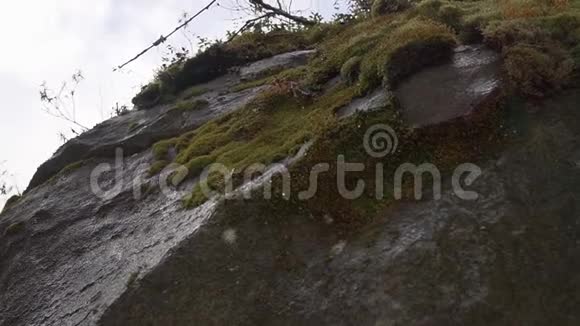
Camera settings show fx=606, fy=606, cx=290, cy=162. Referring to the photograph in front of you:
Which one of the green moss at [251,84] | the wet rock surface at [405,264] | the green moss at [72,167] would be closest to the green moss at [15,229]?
the green moss at [72,167]

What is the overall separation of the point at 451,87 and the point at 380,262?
1.68 m

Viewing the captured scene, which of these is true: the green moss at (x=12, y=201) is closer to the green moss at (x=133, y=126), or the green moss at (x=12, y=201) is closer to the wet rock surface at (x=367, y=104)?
the green moss at (x=133, y=126)

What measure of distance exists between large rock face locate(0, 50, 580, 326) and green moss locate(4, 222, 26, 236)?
5.39ft

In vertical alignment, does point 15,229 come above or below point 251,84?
below

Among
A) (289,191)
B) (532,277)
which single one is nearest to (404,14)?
(289,191)

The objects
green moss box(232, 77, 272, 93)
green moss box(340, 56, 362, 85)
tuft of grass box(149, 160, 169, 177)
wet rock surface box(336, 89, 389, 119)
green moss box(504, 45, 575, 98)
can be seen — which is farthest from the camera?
green moss box(232, 77, 272, 93)

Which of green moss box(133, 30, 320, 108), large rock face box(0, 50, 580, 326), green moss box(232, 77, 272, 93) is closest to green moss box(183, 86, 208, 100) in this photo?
green moss box(133, 30, 320, 108)

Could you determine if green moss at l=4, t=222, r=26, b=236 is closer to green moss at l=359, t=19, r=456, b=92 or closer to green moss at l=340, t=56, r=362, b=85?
green moss at l=340, t=56, r=362, b=85

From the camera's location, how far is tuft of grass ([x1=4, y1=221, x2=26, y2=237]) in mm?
6746

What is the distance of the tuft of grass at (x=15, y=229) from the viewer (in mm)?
6746

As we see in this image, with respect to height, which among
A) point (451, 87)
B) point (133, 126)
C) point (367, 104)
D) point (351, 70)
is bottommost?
point (451, 87)

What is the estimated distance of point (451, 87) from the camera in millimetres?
4879

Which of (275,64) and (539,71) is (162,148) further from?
(539,71)

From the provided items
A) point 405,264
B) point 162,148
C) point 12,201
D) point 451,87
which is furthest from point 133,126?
point 405,264
